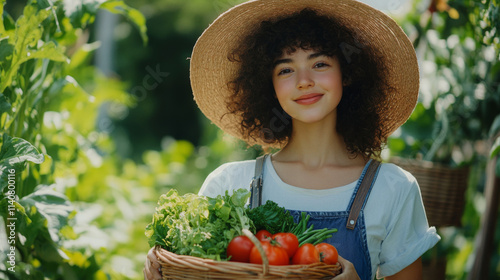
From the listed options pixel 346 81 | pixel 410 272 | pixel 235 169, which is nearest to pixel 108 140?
pixel 235 169

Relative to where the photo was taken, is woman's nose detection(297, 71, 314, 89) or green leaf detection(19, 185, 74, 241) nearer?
woman's nose detection(297, 71, 314, 89)

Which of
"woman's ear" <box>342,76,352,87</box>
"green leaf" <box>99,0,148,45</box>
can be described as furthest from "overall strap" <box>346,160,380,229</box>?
"green leaf" <box>99,0,148,45</box>

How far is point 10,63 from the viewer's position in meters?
2.07

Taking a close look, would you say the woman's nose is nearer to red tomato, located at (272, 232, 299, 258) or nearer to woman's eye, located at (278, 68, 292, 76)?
woman's eye, located at (278, 68, 292, 76)

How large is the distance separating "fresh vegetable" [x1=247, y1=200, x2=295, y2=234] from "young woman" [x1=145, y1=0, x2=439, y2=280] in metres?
0.17

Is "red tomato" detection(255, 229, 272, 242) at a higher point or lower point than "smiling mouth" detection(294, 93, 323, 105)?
lower

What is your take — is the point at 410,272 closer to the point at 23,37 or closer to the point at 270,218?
the point at 270,218

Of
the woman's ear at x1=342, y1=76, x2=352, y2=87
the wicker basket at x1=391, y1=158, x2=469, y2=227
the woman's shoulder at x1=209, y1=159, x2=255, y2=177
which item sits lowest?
the wicker basket at x1=391, y1=158, x2=469, y2=227

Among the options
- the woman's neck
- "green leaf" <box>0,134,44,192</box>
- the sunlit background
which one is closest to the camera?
"green leaf" <box>0,134,44,192</box>

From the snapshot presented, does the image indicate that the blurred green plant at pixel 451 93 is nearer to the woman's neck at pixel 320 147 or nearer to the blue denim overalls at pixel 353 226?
the woman's neck at pixel 320 147

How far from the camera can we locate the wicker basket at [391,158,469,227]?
2957mm

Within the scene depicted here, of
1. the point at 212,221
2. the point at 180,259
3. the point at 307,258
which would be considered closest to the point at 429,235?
the point at 307,258

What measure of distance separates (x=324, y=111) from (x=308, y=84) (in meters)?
0.12

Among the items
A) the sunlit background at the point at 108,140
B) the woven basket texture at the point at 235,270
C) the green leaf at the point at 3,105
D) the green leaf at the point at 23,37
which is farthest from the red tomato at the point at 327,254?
the green leaf at the point at 23,37
